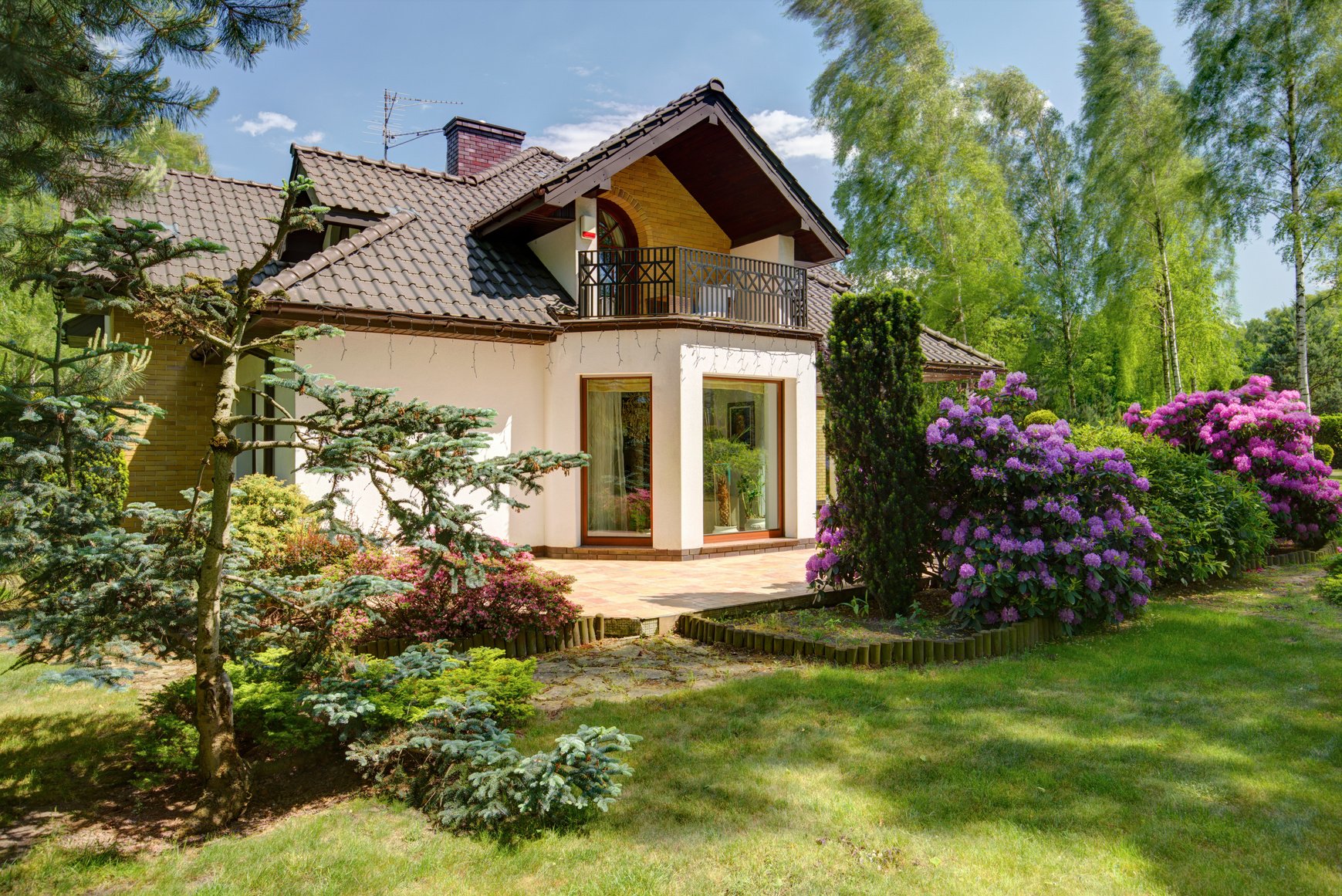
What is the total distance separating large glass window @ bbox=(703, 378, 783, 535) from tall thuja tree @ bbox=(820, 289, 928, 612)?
178 inches

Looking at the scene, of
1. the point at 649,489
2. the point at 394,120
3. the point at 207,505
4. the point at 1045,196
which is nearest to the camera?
the point at 207,505

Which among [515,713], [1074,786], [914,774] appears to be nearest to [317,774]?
[515,713]

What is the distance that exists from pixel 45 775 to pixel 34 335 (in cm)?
1370

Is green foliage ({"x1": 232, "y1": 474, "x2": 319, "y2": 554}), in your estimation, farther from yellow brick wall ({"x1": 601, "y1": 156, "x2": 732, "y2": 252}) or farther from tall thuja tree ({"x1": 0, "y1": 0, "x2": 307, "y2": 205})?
yellow brick wall ({"x1": 601, "y1": 156, "x2": 732, "y2": 252})

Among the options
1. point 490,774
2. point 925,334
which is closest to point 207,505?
point 490,774

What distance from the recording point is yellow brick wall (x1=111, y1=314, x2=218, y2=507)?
11070mm

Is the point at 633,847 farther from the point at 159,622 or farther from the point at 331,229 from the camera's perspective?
the point at 331,229

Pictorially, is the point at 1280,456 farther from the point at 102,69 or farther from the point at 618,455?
the point at 102,69

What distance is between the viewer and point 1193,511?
30.3 feet

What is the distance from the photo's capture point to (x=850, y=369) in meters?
7.57

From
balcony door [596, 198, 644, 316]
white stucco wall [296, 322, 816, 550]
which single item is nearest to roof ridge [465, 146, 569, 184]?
balcony door [596, 198, 644, 316]

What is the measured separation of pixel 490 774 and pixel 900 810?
1.89 m

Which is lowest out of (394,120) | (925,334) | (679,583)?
(679,583)

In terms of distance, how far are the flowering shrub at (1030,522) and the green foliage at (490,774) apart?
14.2 feet
